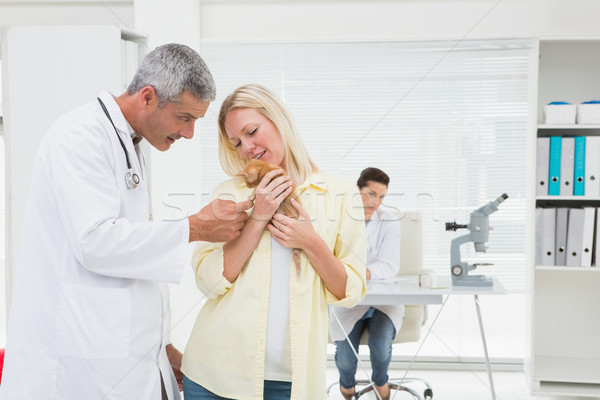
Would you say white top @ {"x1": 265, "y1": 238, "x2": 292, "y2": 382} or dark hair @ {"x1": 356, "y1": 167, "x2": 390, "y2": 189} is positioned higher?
dark hair @ {"x1": 356, "y1": 167, "x2": 390, "y2": 189}

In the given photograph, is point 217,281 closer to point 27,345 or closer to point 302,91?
point 27,345

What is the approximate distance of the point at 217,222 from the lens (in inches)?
49.7

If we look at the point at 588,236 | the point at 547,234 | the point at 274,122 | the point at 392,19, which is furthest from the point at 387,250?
the point at 274,122

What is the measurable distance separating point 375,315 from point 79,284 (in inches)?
83.7

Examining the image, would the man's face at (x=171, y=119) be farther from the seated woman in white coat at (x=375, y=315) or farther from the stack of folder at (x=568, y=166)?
the stack of folder at (x=568, y=166)

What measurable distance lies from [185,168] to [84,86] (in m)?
1.20

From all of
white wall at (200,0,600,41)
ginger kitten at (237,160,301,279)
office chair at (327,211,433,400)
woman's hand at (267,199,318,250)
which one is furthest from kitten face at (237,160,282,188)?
white wall at (200,0,600,41)

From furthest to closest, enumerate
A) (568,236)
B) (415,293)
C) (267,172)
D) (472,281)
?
(568,236)
(472,281)
(415,293)
(267,172)

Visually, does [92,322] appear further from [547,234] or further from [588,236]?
[588,236]

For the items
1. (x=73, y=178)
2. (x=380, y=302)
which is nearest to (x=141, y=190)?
(x=73, y=178)

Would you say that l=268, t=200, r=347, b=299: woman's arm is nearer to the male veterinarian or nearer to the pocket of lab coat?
the male veterinarian

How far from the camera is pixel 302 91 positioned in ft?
12.0

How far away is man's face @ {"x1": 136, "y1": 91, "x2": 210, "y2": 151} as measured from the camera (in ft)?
4.12

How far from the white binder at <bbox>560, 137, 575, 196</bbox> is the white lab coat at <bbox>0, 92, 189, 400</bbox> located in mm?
2559
